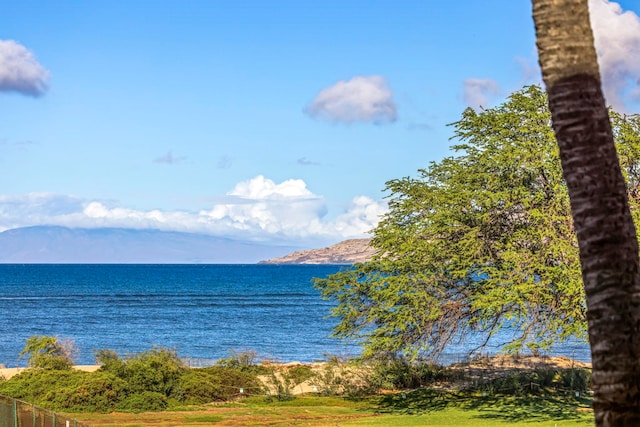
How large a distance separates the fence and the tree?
20724mm

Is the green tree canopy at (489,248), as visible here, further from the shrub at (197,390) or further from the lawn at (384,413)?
the shrub at (197,390)

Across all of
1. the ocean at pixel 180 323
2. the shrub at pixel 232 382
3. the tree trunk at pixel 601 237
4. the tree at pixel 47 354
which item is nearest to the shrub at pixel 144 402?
the shrub at pixel 232 382

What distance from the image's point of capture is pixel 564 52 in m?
8.18

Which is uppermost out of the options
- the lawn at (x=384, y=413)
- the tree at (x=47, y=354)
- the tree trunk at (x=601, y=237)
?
the tree trunk at (x=601, y=237)

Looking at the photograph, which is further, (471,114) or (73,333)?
(73,333)

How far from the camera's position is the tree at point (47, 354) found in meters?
39.7

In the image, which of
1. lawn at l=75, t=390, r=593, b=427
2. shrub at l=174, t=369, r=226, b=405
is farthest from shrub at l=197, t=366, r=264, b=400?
lawn at l=75, t=390, r=593, b=427

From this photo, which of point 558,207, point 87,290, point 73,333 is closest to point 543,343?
point 558,207

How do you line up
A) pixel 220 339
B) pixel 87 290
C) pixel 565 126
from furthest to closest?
1. pixel 87 290
2. pixel 220 339
3. pixel 565 126

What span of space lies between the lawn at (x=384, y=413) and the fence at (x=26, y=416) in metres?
10.4

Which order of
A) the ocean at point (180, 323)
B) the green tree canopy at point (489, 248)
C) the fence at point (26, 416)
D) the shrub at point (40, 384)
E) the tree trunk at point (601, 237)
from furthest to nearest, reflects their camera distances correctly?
the ocean at point (180, 323) → the shrub at point (40, 384) → the green tree canopy at point (489, 248) → the fence at point (26, 416) → the tree trunk at point (601, 237)

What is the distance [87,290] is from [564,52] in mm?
179550

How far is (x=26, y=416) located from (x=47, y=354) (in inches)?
Answer: 909

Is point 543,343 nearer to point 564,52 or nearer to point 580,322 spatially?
point 580,322
